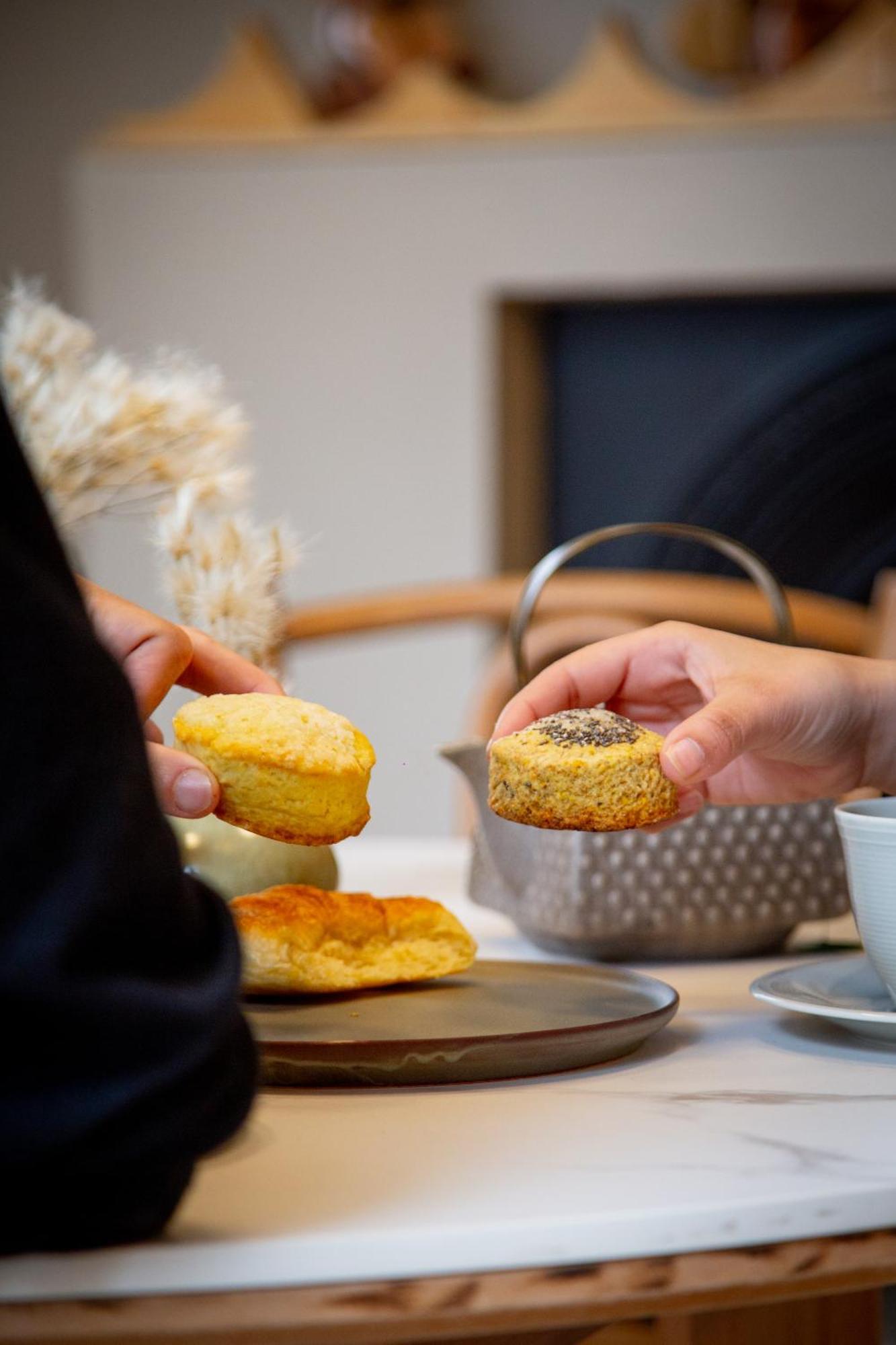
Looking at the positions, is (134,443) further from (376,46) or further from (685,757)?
(376,46)

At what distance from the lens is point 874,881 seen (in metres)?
0.68

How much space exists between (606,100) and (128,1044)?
3018 mm

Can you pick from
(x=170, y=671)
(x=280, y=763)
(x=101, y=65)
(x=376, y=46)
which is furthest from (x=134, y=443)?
(x=101, y=65)

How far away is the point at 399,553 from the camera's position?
11.0ft

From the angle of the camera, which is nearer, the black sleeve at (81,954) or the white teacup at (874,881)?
the black sleeve at (81,954)

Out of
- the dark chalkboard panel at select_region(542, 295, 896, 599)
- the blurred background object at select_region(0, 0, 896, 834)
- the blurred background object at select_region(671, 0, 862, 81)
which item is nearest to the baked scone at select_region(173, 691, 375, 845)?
the blurred background object at select_region(0, 0, 896, 834)

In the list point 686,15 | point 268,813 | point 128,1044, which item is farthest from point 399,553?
point 128,1044

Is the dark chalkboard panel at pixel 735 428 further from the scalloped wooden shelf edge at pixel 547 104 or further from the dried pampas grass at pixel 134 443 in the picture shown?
the dried pampas grass at pixel 134 443

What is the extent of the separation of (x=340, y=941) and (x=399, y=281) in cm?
277

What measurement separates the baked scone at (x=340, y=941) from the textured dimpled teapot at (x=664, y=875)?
0.12 meters

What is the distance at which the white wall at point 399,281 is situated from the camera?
3160 millimetres

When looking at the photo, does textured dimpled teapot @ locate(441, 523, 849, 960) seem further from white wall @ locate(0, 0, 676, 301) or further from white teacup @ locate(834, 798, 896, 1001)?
white wall @ locate(0, 0, 676, 301)

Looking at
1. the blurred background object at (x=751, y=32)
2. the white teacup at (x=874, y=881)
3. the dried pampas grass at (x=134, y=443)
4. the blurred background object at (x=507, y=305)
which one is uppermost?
the blurred background object at (x=751, y=32)

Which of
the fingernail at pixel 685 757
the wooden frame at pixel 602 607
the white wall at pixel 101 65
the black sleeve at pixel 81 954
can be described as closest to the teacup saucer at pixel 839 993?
the fingernail at pixel 685 757
